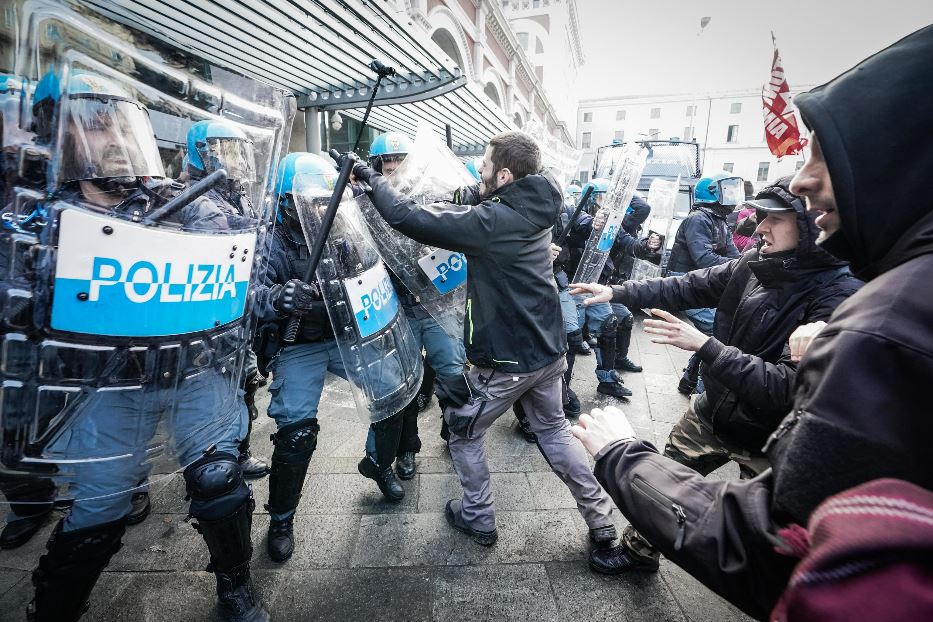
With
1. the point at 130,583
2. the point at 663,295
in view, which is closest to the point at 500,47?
the point at 663,295

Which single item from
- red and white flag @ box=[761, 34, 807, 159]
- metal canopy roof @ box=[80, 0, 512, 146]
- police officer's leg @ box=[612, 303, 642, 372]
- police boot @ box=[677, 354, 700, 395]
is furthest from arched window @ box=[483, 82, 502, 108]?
police boot @ box=[677, 354, 700, 395]

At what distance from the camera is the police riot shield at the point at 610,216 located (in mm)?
4168

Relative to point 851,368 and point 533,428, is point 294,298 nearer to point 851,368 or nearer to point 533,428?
point 533,428

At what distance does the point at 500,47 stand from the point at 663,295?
20.5 m

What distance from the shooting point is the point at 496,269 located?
2.17 m

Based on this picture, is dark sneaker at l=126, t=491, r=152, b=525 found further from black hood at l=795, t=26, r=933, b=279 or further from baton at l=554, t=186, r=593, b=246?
baton at l=554, t=186, r=593, b=246

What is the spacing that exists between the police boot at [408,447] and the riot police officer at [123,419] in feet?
3.95

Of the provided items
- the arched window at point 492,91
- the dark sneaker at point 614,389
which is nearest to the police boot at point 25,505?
the dark sneaker at point 614,389

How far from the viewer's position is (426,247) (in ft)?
8.74

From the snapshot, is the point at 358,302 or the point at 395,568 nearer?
the point at 358,302

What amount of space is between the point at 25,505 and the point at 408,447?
1.99 m

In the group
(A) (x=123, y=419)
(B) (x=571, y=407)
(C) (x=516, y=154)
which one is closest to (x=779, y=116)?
(B) (x=571, y=407)

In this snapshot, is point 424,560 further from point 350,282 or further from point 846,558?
point 846,558

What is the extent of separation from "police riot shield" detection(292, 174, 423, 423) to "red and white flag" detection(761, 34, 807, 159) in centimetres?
840
